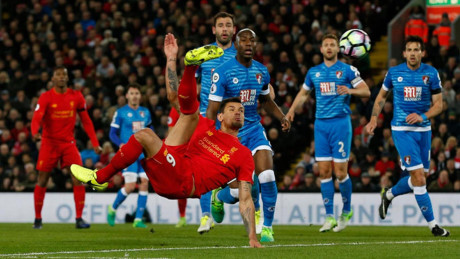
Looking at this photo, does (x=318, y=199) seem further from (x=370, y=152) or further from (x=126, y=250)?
(x=126, y=250)

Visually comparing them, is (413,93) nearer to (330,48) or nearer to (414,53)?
(414,53)

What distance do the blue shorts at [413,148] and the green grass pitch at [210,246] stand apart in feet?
3.19

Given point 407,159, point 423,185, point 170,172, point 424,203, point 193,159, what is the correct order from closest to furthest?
point 170,172
point 193,159
point 424,203
point 423,185
point 407,159

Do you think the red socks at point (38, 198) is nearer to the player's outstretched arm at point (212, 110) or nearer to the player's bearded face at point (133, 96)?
the player's bearded face at point (133, 96)

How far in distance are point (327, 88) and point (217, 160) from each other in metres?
4.55

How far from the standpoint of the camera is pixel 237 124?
9.57 m

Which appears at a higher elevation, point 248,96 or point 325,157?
point 248,96

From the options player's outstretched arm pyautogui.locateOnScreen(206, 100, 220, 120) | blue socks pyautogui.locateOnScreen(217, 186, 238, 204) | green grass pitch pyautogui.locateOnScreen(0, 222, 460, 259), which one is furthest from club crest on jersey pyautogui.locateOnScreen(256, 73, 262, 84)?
green grass pitch pyautogui.locateOnScreen(0, 222, 460, 259)

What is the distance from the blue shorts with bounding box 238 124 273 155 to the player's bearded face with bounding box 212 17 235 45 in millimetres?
1348

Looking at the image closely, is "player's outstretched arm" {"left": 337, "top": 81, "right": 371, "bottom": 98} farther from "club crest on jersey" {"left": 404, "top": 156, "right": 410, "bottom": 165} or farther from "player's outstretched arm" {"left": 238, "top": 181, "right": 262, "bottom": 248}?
"player's outstretched arm" {"left": 238, "top": 181, "right": 262, "bottom": 248}

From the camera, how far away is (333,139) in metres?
13.8

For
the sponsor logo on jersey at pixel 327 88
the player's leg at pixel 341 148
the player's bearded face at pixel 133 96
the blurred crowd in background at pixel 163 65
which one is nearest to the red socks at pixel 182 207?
the player's bearded face at pixel 133 96

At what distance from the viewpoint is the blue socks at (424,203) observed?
12266 mm

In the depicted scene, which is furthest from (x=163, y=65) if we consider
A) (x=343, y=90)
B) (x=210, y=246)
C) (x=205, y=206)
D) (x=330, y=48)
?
(x=210, y=246)
